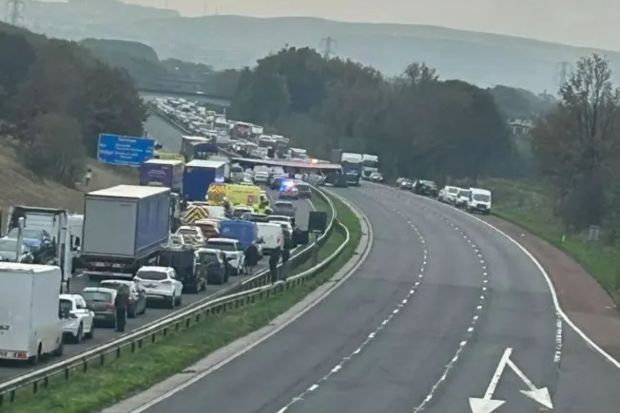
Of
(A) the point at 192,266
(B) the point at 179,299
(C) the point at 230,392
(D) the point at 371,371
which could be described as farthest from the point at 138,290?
(C) the point at 230,392

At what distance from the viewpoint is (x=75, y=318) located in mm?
37500

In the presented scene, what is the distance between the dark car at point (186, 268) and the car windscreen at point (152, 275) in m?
4.17

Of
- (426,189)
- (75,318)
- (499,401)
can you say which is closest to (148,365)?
(75,318)

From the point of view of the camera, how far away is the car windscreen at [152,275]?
160ft

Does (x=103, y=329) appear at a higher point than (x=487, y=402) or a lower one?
lower

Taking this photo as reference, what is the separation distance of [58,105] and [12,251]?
62.4m

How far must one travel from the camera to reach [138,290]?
46.2 meters

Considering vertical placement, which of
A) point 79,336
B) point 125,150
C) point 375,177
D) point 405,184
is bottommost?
point 375,177

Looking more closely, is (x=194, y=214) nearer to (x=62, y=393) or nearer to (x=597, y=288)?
(x=597, y=288)

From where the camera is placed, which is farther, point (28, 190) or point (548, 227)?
point (548, 227)

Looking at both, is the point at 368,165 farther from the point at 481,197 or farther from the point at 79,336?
the point at 79,336

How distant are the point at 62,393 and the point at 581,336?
77.3 ft

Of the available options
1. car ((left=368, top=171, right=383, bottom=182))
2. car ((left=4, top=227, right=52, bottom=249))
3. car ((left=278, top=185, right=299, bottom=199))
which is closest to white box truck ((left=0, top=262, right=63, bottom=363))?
car ((left=4, top=227, right=52, bottom=249))

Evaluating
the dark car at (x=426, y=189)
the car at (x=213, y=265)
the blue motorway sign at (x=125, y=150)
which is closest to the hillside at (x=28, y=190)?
the blue motorway sign at (x=125, y=150)
